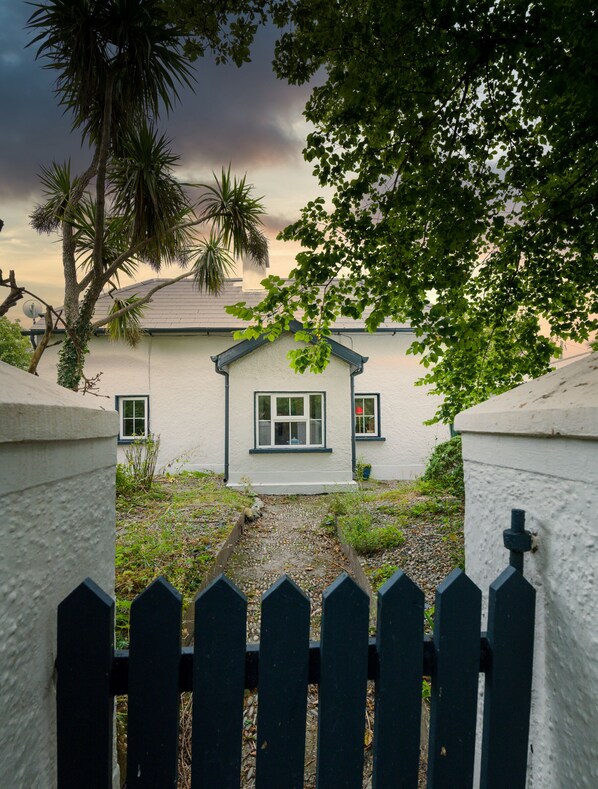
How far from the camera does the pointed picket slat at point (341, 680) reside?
106 cm

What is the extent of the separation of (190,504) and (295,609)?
7.09 metres

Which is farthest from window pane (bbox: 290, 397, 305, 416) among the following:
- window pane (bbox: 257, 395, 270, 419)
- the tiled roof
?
the tiled roof

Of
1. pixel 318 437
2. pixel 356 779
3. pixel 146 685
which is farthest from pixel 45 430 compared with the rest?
pixel 318 437

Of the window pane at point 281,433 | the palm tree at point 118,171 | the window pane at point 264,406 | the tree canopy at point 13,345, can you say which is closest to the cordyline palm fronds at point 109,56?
the palm tree at point 118,171

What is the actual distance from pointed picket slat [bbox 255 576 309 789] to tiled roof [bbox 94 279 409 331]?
11.3 metres

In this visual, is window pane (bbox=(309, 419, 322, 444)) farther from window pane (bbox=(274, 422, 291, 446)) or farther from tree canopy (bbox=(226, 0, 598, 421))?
tree canopy (bbox=(226, 0, 598, 421))

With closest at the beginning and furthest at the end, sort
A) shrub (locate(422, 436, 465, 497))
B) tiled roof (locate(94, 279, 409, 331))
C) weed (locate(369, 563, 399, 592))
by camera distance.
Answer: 1. weed (locate(369, 563, 399, 592))
2. shrub (locate(422, 436, 465, 497))
3. tiled roof (locate(94, 279, 409, 331))

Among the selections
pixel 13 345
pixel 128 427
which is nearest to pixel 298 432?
pixel 128 427

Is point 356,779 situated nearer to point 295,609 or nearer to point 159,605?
point 295,609

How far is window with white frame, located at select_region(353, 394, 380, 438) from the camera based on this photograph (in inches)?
494

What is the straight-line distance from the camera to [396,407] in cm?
1261

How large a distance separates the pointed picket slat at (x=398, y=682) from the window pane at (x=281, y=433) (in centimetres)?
966

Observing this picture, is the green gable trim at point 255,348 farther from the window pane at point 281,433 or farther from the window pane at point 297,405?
the window pane at point 281,433

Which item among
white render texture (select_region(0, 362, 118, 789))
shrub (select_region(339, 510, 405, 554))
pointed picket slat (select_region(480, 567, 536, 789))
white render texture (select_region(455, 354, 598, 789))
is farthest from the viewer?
shrub (select_region(339, 510, 405, 554))
